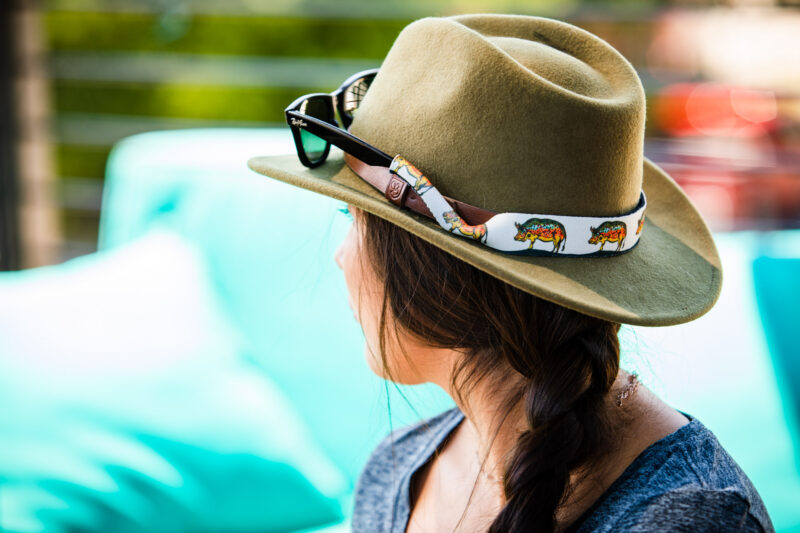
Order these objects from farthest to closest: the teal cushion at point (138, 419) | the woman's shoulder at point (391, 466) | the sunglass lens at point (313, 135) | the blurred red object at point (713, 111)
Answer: the blurred red object at point (713, 111) → the teal cushion at point (138, 419) → the woman's shoulder at point (391, 466) → the sunglass lens at point (313, 135)

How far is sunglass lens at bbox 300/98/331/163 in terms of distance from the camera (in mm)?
968

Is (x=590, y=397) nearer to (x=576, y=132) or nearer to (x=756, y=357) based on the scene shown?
(x=576, y=132)

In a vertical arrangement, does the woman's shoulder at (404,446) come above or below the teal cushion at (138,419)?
below

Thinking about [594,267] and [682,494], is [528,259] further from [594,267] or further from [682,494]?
[682,494]

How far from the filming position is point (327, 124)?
0.90 m

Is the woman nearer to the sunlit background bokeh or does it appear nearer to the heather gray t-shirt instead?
the heather gray t-shirt

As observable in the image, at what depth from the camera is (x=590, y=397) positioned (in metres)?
0.89

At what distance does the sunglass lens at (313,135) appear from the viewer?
0.97 meters

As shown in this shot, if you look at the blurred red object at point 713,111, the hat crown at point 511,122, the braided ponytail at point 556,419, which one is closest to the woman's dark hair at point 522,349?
the braided ponytail at point 556,419

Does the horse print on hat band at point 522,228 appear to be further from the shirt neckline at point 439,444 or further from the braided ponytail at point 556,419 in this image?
the shirt neckline at point 439,444

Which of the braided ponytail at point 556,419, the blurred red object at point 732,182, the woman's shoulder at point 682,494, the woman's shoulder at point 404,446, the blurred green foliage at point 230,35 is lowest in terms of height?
the blurred red object at point 732,182

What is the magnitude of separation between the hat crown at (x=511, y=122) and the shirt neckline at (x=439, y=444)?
0.28 m

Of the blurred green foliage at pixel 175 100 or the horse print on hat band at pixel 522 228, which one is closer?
the horse print on hat band at pixel 522 228

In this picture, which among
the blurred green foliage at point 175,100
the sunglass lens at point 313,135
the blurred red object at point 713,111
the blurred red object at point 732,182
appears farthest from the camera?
the blurred green foliage at point 175,100
